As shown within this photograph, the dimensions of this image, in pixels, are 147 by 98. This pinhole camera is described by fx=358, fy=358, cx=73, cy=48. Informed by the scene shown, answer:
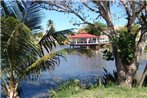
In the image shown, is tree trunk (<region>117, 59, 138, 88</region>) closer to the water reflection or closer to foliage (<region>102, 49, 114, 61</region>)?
foliage (<region>102, 49, 114, 61</region>)

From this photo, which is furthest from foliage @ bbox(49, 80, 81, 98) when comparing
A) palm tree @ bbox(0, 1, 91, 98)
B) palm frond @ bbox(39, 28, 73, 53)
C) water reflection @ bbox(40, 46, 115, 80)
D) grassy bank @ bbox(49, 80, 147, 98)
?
water reflection @ bbox(40, 46, 115, 80)

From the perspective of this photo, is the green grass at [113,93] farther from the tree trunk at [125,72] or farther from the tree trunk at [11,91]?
the tree trunk at [11,91]

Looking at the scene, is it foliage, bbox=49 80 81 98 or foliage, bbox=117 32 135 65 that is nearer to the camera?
foliage, bbox=49 80 81 98

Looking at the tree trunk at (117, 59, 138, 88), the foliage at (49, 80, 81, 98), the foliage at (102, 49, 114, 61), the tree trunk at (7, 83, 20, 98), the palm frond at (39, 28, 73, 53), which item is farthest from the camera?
the foliage at (102, 49, 114, 61)

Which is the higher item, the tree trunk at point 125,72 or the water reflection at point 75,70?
the tree trunk at point 125,72

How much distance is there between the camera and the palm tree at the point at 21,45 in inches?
393

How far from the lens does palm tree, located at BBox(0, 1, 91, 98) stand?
32.7ft

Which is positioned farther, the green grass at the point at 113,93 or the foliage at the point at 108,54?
the foliage at the point at 108,54

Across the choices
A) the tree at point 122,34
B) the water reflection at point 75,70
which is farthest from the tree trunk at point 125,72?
the water reflection at point 75,70

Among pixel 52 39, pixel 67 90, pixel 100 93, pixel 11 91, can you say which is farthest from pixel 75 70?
pixel 100 93

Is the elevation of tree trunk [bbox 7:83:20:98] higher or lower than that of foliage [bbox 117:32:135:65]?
lower

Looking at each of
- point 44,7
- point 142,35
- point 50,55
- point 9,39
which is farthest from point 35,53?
point 142,35

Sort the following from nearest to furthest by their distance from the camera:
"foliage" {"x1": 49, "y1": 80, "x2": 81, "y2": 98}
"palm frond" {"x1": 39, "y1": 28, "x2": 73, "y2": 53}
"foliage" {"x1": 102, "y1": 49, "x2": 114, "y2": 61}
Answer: "foliage" {"x1": 49, "y1": 80, "x2": 81, "y2": 98} → "palm frond" {"x1": 39, "y1": 28, "x2": 73, "y2": 53} → "foliage" {"x1": 102, "y1": 49, "x2": 114, "y2": 61}

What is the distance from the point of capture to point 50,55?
35.7 feet
